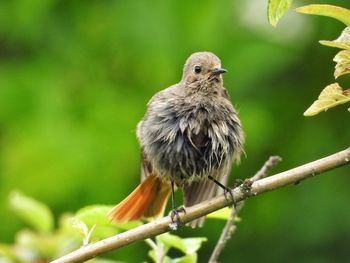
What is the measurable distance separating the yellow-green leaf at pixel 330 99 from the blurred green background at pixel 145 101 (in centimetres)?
418

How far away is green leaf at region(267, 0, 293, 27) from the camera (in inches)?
125

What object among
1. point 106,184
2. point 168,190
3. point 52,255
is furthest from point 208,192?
point 106,184

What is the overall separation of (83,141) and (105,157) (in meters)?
0.24

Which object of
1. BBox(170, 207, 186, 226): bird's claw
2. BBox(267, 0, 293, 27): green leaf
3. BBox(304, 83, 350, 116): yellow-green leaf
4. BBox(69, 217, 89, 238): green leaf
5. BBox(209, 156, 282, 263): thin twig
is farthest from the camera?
BBox(209, 156, 282, 263): thin twig

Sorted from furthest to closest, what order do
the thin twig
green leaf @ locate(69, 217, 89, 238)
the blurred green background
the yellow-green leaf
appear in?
the blurred green background < the thin twig < green leaf @ locate(69, 217, 89, 238) < the yellow-green leaf

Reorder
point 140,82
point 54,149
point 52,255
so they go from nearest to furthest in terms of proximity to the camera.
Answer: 1. point 52,255
2. point 54,149
3. point 140,82

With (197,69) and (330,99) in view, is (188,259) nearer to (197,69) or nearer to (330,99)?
(330,99)

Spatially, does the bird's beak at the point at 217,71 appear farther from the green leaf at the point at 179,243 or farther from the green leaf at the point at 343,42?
the green leaf at the point at 343,42

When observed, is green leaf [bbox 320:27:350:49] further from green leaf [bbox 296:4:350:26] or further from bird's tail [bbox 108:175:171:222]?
bird's tail [bbox 108:175:171:222]

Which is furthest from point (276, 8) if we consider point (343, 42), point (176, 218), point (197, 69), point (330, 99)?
point (197, 69)

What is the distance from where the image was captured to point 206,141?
16.0ft

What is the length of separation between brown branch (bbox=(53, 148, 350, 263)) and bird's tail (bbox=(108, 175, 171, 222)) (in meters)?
0.76

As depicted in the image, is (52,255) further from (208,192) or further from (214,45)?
(214,45)

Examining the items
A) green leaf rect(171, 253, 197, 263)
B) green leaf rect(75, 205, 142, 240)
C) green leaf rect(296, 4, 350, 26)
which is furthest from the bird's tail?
green leaf rect(296, 4, 350, 26)
